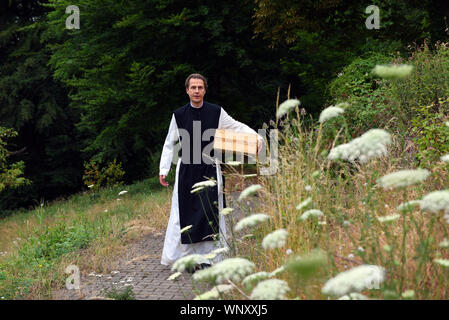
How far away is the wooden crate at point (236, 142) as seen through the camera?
4.97 metres

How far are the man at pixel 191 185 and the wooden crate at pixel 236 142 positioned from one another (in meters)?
0.20

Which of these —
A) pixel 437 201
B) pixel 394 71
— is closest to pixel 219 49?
pixel 394 71

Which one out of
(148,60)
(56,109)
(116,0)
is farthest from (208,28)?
(56,109)

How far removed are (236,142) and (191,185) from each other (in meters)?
0.73

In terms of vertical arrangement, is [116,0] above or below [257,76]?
above

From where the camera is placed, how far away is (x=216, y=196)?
538cm

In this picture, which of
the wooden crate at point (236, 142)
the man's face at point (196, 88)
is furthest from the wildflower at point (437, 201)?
the man's face at point (196, 88)

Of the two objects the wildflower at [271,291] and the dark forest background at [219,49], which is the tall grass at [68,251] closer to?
the wildflower at [271,291]

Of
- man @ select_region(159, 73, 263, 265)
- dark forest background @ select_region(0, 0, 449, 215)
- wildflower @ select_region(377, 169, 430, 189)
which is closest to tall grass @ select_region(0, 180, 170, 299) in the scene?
man @ select_region(159, 73, 263, 265)

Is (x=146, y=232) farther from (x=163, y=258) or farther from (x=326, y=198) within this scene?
(x=326, y=198)

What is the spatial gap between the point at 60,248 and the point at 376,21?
8776 millimetres

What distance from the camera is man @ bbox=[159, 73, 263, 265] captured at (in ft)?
17.5

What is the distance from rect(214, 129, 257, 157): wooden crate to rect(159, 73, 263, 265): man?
0.20 metres

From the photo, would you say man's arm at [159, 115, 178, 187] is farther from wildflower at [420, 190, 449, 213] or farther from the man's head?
wildflower at [420, 190, 449, 213]
